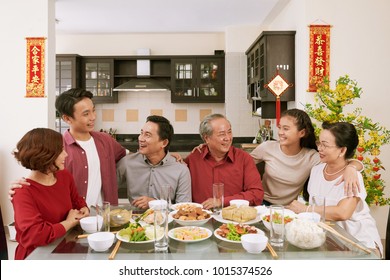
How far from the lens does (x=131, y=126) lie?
22.5 feet

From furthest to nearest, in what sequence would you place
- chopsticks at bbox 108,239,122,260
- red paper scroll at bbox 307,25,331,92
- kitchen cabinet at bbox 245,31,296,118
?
kitchen cabinet at bbox 245,31,296,118 → red paper scroll at bbox 307,25,331,92 → chopsticks at bbox 108,239,122,260

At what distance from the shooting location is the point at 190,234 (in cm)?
157

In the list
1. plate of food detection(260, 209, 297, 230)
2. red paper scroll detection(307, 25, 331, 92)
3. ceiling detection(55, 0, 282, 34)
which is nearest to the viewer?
plate of food detection(260, 209, 297, 230)

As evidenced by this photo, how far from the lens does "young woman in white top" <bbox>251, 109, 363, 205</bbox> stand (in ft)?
8.45

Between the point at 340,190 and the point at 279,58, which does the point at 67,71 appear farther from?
the point at 340,190

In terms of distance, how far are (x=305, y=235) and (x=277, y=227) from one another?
0.11 m

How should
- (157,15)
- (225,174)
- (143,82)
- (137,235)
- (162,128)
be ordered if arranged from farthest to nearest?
(143,82) < (157,15) < (225,174) < (162,128) < (137,235)

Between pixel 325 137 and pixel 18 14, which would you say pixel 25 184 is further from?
pixel 18 14

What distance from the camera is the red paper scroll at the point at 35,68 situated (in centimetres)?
414

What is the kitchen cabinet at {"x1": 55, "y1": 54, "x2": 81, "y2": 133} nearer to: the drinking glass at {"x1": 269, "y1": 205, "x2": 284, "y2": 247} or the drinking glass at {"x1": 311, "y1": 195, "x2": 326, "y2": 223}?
the drinking glass at {"x1": 311, "y1": 195, "x2": 326, "y2": 223}

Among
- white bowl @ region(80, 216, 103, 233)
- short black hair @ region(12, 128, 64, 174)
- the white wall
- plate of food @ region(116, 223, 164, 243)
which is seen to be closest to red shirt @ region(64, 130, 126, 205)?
short black hair @ region(12, 128, 64, 174)

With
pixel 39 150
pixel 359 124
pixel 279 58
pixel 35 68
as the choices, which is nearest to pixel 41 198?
pixel 39 150
